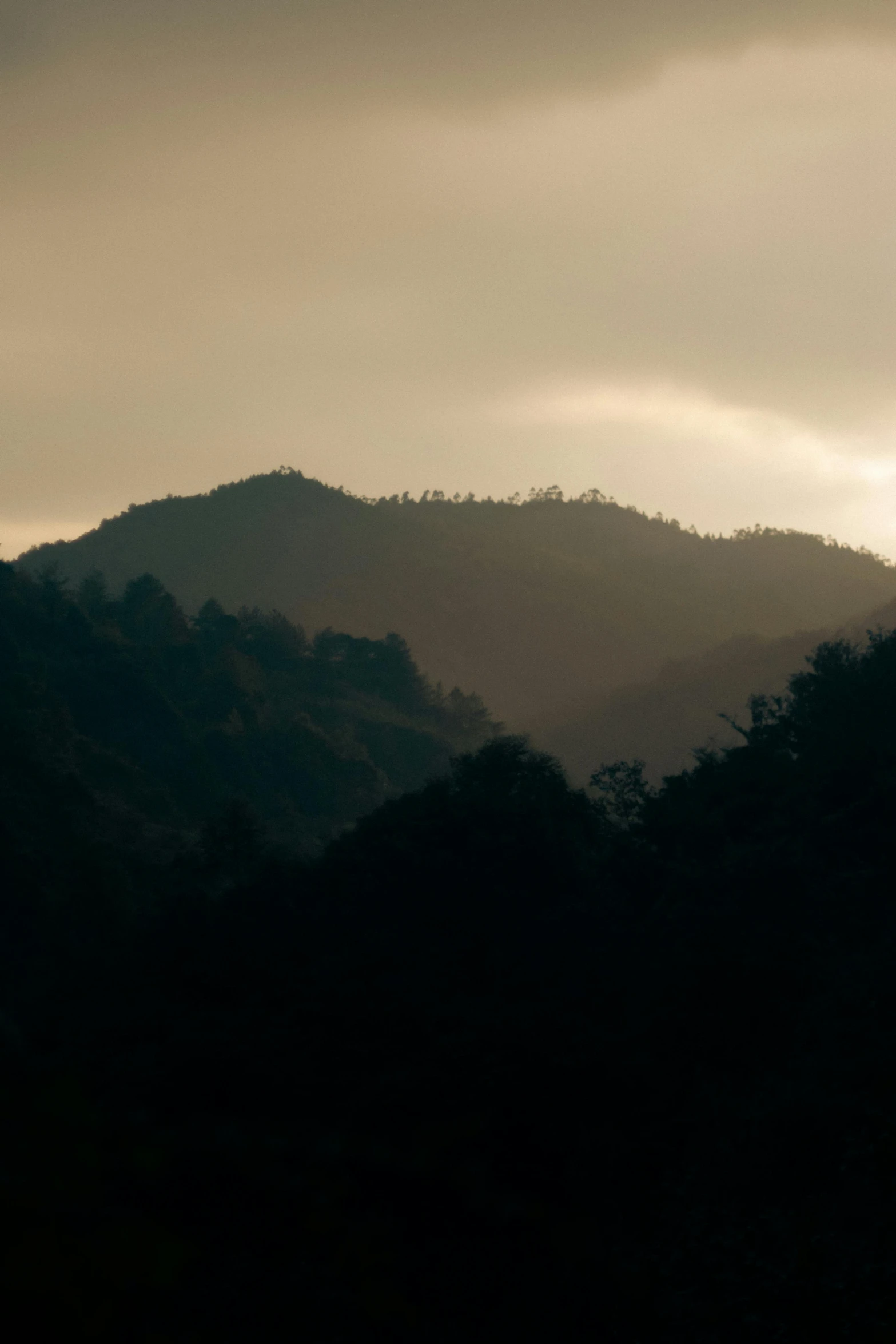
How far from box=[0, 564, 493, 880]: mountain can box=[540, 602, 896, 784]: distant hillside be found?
11.7 m

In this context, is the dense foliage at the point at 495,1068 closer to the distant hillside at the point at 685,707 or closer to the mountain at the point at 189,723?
the mountain at the point at 189,723

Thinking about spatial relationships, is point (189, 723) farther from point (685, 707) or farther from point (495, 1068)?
point (495, 1068)

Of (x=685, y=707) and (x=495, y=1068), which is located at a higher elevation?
(x=685, y=707)

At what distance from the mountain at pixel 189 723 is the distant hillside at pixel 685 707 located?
38.4 ft

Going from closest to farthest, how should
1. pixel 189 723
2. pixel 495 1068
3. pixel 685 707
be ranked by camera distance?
pixel 495 1068 → pixel 189 723 → pixel 685 707

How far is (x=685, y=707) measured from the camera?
121250 millimetres

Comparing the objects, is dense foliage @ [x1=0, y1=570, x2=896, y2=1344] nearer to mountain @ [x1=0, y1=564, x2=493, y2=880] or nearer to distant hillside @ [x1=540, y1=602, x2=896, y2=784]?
mountain @ [x1=0, y1=564, x2=493, y2=880]

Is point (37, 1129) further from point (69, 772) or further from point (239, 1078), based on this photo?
point (69, 772)

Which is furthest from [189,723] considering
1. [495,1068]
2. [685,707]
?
[495,1068]

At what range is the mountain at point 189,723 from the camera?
5431 centimetres

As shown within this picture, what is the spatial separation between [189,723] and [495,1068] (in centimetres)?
6430

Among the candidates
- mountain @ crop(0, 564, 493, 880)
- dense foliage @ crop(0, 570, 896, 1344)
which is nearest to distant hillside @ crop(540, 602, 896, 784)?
mountain @ crop(0, 564, 493, 880)

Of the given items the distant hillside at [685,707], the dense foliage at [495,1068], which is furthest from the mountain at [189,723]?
the dense foliage at [495,1068]

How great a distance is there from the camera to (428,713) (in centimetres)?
11838
